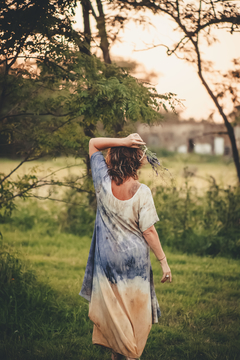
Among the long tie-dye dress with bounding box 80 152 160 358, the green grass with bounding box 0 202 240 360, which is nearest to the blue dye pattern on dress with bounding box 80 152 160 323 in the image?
the long tie-dye dress with bounding box 80 152 160 358

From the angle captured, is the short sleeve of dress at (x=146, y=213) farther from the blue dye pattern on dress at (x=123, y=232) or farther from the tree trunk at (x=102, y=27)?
the tree trunk at (x=102, y=27)

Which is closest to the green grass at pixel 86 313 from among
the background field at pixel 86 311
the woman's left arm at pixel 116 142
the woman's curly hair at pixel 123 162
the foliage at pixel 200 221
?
the background field at pixel 86 311

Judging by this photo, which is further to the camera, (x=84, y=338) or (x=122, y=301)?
(x=84, y=338)

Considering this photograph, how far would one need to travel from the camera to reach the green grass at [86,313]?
330cm

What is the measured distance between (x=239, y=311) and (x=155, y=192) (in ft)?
12.1

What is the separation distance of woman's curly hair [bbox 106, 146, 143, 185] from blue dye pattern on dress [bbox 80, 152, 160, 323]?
0.23 ft

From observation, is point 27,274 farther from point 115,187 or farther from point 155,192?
point 155,192

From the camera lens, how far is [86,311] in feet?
13.2

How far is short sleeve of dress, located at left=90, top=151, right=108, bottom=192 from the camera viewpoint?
2.58 meters

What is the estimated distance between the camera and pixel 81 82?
12.1 feet

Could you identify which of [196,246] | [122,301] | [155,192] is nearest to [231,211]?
[196,246]

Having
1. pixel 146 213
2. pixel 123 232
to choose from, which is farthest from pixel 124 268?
pixel 146 213

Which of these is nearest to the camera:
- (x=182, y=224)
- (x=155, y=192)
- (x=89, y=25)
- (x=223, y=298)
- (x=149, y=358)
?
(x=149, y=358)

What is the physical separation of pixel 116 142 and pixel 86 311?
2.41 meters
